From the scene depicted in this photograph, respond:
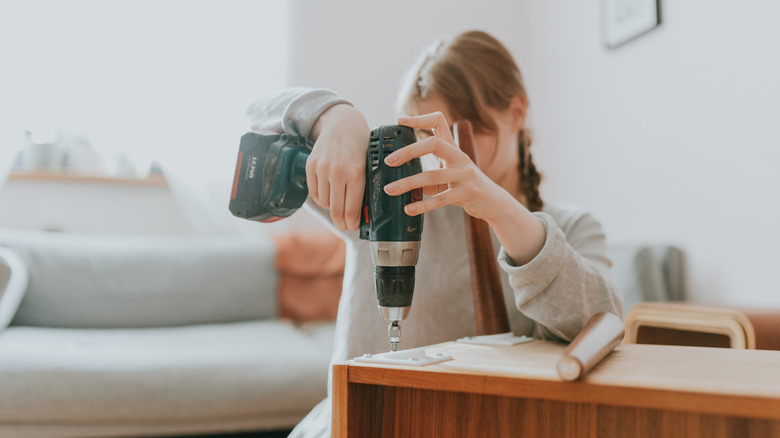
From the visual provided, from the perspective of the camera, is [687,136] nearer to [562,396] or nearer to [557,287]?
[557,287]

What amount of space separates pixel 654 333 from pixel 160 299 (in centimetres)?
168

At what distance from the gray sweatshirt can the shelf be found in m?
1.86

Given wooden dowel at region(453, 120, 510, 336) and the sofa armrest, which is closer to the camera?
wooden dowel at region(453, 120, 510, 336)

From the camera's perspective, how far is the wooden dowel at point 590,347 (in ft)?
1.32

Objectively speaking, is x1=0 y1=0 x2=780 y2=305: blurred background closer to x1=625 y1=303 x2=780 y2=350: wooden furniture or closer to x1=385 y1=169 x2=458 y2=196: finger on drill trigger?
x1=625 y1=303 x2=780 y2=350: wooden furniture

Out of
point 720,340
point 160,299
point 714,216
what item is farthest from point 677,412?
point 160,299

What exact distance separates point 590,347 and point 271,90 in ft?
6.96

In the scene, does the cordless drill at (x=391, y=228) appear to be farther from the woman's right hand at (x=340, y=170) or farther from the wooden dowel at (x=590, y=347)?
the wooden dowel at (x=590, y=347)

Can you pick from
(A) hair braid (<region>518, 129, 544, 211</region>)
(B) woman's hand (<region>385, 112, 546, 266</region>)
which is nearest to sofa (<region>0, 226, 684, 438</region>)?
(A) hair braid (<region>518, 129, 544, 211</region>)

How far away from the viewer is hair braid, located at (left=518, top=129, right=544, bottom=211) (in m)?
1.08

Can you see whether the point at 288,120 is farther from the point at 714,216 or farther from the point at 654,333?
the point at 714,216

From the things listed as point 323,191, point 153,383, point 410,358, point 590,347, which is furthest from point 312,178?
point 153,383

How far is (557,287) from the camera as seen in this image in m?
0.66

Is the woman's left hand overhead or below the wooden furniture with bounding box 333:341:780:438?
overhead
